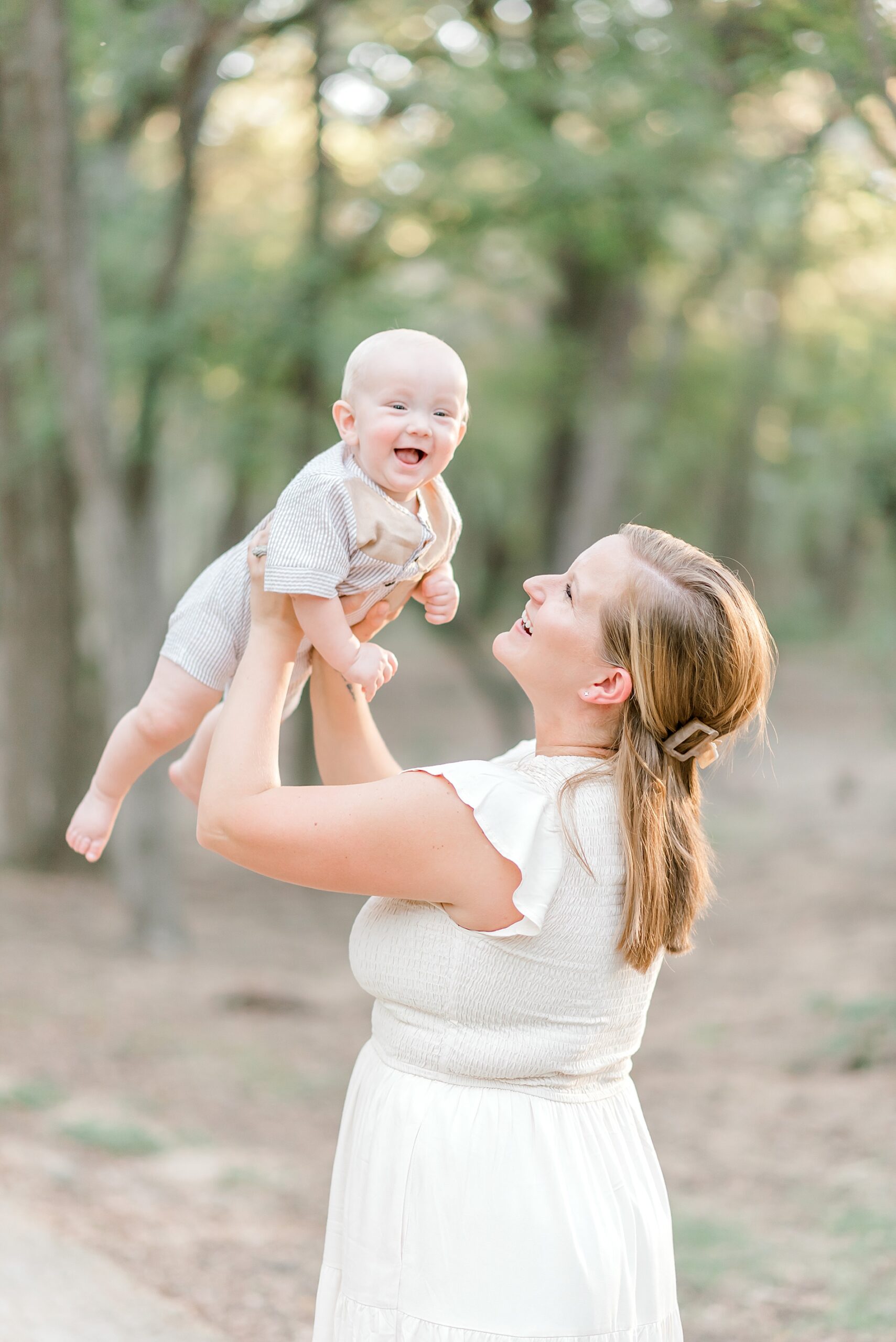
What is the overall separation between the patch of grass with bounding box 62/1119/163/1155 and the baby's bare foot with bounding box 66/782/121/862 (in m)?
3.78

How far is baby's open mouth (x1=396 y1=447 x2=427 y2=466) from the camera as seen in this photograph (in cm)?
199

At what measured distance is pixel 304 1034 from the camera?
7.41m

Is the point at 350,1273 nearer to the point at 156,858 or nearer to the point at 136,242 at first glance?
the point at 156,858

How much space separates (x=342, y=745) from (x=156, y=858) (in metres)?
6.66

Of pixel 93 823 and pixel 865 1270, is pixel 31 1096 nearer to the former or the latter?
pixel 865 1270

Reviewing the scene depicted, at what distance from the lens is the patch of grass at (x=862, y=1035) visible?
6254mm

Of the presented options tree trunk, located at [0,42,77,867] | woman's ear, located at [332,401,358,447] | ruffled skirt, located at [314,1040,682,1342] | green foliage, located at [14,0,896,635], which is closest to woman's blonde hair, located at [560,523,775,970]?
ruffled skirt, located at [314,1040,682,1342]

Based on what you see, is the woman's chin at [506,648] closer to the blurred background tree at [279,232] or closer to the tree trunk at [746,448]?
the blurred background tree at [279,232]

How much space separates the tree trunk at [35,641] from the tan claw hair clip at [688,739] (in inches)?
321

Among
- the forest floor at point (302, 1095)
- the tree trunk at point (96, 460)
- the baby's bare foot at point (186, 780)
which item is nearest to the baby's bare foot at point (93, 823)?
the baby's bare foot at point (186, 780)

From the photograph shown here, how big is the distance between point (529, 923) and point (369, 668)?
0.46 meters

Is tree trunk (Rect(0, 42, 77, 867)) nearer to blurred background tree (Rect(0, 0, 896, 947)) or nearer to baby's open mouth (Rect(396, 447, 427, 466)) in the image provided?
blurred background tree (Rect(0, 0, 896, 947))

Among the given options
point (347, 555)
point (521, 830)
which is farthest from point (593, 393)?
point (521, 830)

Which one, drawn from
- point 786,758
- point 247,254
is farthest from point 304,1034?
point 786,758
